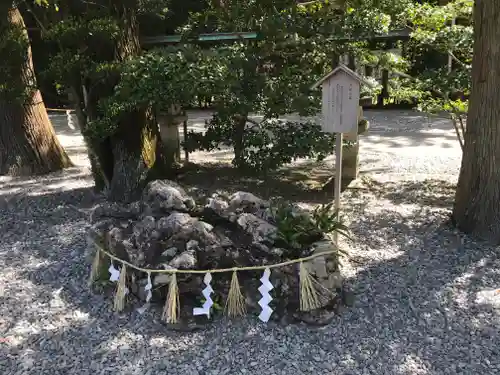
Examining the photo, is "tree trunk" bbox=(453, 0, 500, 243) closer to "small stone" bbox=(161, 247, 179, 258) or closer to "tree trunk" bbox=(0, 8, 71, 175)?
"small stone" bbox=(161, 247, 179, 258)

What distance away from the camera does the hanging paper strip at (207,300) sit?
2977 mm

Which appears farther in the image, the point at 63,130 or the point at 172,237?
the point at 63,130

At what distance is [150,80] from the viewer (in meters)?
4.29

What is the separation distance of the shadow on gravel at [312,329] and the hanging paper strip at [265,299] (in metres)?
0.06

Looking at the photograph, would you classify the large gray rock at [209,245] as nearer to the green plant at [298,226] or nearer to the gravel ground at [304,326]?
the green plant at [298,226]

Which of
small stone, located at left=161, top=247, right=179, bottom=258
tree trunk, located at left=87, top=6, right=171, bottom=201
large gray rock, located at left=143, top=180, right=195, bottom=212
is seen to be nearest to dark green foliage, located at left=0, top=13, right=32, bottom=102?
tree trunk, located at left=87, top=6, right=171, bottom=201

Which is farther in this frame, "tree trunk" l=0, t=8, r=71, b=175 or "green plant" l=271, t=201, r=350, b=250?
"tree trunk" l=0, t=8, r=71, b=175

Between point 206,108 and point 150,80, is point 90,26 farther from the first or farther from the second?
point 206,108

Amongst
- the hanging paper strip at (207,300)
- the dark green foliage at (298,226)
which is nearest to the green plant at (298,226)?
the dark green foliage at (298,226)

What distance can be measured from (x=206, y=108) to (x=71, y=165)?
6.74 m

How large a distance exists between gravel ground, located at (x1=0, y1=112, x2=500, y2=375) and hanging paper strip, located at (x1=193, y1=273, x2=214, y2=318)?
0.37 feet

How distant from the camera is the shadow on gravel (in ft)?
8.61

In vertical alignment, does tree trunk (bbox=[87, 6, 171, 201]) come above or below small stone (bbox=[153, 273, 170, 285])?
above

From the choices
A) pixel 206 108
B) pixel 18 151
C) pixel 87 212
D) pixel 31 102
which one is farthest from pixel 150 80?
pixel 206 108
